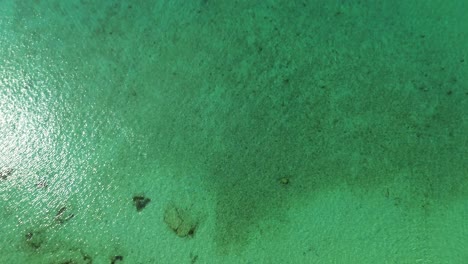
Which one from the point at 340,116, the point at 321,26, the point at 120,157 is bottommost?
the point at 120,157

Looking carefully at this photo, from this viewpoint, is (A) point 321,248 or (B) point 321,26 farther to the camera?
(B) point 321,26

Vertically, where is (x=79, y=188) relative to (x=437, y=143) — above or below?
below

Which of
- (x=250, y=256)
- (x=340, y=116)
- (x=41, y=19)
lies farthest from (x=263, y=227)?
(x=41, y=19)

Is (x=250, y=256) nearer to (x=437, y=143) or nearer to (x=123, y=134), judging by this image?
(x=123, y=134)

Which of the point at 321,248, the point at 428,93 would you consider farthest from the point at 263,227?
the point at 428,93

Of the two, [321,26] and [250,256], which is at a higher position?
[321,26]

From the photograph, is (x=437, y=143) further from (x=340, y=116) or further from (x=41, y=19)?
(x=41, y=19)
